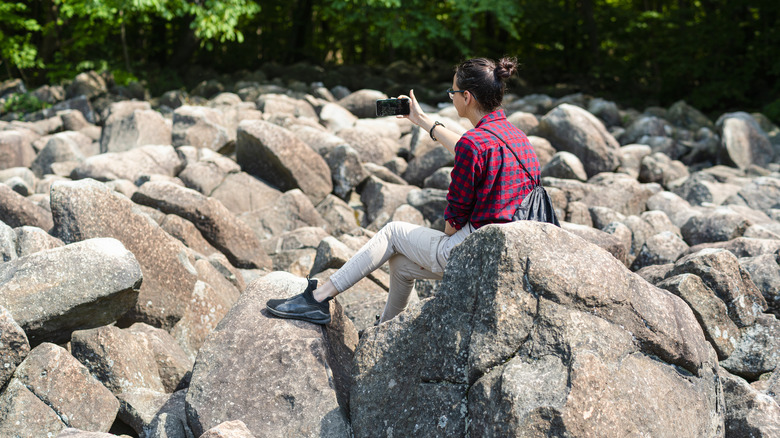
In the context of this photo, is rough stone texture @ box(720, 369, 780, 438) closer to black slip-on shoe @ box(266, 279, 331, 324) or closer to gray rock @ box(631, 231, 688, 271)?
black slip-on shoe @ box(266, 279, 331, 324)

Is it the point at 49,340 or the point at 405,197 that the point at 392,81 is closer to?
the point at 405,197

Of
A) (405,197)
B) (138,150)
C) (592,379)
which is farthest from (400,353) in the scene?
(138,150)

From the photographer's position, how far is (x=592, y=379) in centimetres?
318

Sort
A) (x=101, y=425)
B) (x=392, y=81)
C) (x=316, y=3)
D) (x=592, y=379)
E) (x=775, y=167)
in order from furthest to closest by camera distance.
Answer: (x=316, y=3)
(x=392, y=81)
(x=775, y=167)
(x=101, y=425)
(x=592, y=379)

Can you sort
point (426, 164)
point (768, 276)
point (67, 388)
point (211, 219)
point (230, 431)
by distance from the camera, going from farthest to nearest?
point (426, 164) → point (211, 219) → point (768, 276) → point (67, 388) → point (230, 431)

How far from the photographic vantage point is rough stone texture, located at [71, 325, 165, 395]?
4789 millimetres

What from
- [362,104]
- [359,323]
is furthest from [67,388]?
[362,104]

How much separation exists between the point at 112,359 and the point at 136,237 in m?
1.36

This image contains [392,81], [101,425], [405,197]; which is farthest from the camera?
[392,81]

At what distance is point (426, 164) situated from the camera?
11031mm

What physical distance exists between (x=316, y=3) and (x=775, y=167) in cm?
1613

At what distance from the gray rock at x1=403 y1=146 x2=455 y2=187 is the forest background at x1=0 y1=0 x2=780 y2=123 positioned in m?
5.29

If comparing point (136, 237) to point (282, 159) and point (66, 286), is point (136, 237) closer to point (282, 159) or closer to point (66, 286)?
point (66, 286)

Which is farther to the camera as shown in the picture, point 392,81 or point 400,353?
point 392,81
